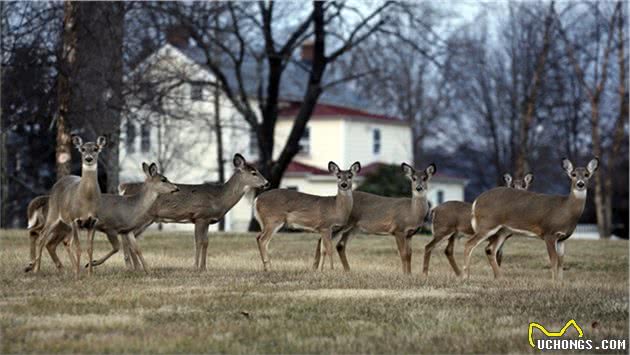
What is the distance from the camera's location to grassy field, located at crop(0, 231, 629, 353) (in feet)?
35.6

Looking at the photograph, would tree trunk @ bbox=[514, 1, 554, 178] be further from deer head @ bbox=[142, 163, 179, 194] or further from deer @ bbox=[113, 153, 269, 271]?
deer head @ bbox=[142, 163, 179, 194]

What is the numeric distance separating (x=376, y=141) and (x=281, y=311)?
52.9m

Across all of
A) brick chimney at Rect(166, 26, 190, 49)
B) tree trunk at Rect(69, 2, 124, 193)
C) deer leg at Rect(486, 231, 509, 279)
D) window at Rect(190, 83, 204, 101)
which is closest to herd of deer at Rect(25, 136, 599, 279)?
deer leg at Rect(486, 231, 509, 279)

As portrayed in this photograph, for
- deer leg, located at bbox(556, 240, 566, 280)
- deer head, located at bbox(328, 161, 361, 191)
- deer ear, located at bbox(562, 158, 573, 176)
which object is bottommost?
deer leg, located at bbox(556, 240, 566, 280)

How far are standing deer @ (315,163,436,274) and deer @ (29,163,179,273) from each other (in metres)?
2.81

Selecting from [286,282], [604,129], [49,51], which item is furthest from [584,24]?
[286,282]

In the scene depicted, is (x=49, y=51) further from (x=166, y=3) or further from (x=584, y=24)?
(x=584, y=24)

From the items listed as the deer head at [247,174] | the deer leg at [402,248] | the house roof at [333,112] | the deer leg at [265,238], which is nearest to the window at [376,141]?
the house roof at [333,112]

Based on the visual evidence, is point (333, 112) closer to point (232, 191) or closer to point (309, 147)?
point (309, 147)

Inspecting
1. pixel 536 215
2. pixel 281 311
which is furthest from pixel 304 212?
pixel 281 311

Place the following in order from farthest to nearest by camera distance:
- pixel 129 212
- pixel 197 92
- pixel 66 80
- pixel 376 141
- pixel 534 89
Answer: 1. pixel 376 141
2. pixel 534 89
3. pixel 197 92
4. pixel 66 80
5. pixel 129 212

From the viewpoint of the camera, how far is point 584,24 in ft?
166

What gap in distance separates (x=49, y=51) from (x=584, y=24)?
2954 centimetres

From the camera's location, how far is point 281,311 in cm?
Result: 1262
